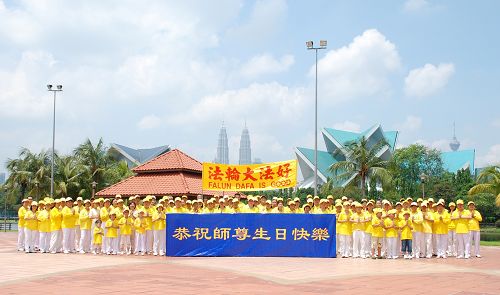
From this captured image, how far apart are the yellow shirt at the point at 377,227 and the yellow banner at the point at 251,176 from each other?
2.47 meters

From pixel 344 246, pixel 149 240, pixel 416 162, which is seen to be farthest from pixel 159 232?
pixel 416 162

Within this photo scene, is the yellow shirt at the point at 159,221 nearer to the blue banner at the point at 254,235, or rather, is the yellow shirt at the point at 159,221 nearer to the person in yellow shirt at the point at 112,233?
the blue banner at the point at 254,235

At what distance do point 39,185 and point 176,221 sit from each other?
3063 centimetres

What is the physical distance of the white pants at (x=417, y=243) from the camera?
640 inches

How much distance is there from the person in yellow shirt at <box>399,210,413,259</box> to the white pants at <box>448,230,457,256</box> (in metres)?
1.30

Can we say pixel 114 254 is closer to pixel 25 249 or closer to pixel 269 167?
pixel 25 249

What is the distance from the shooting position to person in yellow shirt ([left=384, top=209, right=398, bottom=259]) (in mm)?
15727

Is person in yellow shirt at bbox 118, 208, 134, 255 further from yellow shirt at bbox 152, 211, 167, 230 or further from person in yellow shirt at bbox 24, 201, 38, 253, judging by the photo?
person in yellow shirt at bbox 24, 201, 38, 253

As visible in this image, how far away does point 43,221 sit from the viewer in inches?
686

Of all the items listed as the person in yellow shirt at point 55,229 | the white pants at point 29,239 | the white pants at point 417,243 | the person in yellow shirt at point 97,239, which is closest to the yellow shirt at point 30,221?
the white pants at point 29,239

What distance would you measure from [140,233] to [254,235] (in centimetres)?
356

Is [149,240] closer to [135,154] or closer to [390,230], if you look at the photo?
[390,230]

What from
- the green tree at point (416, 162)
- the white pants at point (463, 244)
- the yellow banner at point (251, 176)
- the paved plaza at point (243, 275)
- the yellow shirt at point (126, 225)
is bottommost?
the paved plaza at point (243, 275)

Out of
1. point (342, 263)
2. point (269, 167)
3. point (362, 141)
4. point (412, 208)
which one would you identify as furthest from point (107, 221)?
point (362, 141)
